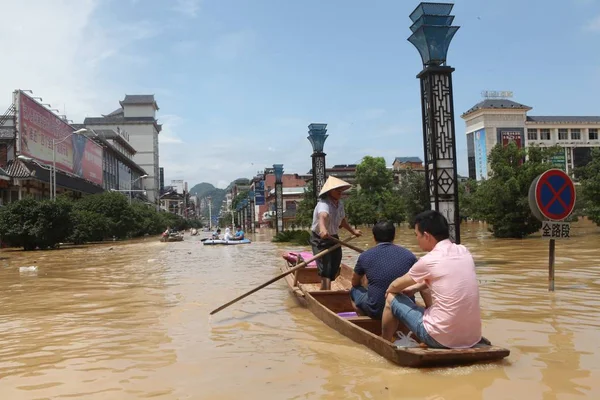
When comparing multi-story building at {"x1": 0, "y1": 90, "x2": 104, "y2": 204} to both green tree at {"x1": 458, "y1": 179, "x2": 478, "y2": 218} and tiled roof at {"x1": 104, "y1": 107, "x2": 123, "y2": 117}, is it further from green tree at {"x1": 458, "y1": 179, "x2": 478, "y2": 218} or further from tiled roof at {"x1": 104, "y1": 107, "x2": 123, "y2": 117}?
tiled roof at {"x1": 104, "y1": 107, "x2": 123, "y2": 117}

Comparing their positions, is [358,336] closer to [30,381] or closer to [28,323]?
[30,381]

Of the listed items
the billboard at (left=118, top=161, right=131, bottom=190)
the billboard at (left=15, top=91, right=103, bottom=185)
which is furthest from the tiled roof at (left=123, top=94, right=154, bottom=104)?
the billboard at (left=15, top=91, right=103, bottom=185)

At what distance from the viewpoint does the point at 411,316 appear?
436 centimetres

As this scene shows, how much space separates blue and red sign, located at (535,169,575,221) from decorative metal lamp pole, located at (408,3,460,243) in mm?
4440

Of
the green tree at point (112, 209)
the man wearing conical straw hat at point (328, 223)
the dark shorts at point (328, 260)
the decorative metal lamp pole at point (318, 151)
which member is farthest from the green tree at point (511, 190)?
the green tree at point (112, 209)

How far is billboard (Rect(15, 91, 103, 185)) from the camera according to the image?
37.5 meters

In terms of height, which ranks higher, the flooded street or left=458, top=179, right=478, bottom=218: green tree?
left=458, top=179, right=478, bottom=218: green tree

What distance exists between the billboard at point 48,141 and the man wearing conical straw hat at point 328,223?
33.5 metres

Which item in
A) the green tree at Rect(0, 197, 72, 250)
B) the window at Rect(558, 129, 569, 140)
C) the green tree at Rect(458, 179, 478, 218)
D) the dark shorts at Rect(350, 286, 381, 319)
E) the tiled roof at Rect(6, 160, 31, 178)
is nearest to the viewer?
the dark shorts at Rect(350, 286, 381, 319)

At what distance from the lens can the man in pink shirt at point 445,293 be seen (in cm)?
409

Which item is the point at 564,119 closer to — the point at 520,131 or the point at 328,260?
the point at 520,131

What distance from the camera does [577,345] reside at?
16.8ft

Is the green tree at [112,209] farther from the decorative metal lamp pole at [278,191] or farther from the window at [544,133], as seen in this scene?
the window at [544,133]

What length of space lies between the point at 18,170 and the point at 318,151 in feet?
79.2
